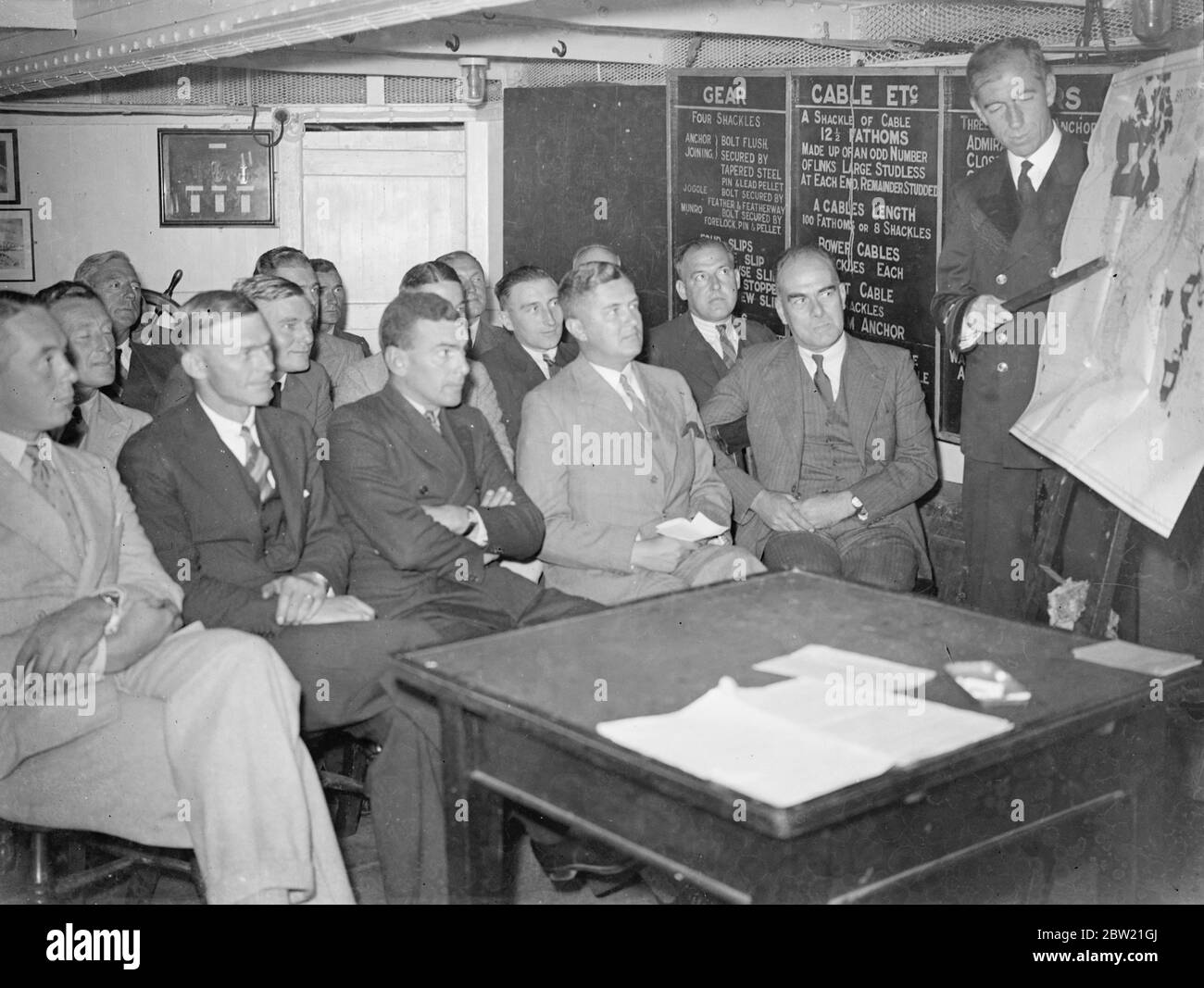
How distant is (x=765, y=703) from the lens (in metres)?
Answer: 2.28

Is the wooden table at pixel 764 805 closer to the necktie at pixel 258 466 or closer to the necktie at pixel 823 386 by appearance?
the necktie at pixel 258 466

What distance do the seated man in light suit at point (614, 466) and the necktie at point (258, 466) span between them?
0.73 metres

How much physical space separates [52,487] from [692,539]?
5.52 feet

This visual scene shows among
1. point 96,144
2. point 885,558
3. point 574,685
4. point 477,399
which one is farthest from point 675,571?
point 96,144

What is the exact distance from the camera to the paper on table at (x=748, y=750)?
1971mm

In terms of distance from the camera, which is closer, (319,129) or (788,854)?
(788,854)

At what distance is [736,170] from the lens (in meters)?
6.32

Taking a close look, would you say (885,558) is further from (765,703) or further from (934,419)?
(765,703)

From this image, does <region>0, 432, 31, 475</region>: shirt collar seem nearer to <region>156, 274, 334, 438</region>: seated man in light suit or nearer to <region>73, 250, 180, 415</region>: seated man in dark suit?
<region>156, 274, 334, 438</region>: seated man in light suit

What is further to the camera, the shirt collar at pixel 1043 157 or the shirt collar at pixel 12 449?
the shirt collar at pixel 1043 157

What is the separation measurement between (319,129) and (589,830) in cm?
650

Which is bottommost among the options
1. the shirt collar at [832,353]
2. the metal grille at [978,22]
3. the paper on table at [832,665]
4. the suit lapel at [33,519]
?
Answer: the paper on table at [832,665]

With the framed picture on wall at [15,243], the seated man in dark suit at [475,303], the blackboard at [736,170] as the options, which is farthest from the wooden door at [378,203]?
the seated man in dark suit at [475,303]

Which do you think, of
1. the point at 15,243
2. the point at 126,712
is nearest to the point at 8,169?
the point at 15,243
